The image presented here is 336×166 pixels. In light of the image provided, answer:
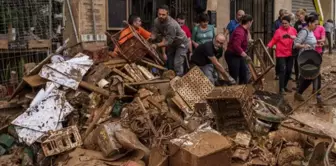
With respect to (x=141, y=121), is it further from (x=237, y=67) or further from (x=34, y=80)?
(x=237, y=67)

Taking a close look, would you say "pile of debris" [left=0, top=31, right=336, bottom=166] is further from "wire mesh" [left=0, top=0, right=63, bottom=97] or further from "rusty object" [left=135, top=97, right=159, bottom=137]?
"wire mesh" [left=0, top=0, right=63, bottom=97]

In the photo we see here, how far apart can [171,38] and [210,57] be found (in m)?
0.86

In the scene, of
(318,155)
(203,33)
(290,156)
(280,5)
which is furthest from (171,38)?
(280,5)

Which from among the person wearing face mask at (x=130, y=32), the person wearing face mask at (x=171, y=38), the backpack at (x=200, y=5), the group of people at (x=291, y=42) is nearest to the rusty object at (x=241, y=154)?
the person wearing face mask at (x=171, y=38)

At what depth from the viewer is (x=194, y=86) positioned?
24.6ft

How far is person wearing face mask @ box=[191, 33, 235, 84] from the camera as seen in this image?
7728 millimetres

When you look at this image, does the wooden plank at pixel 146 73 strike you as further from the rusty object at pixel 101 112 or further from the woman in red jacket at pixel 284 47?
the woman in red jacket at pixel 284 47

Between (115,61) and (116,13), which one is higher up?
(116,13)

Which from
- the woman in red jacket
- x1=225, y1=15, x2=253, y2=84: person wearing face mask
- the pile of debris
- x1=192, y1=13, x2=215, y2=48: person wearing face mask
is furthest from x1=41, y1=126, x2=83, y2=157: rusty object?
the woman in red jacket

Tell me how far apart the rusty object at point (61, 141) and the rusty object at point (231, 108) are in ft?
6.39

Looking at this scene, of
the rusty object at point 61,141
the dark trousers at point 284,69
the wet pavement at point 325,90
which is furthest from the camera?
the dark trousers at point 284,69

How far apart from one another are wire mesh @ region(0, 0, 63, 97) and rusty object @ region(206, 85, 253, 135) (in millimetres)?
3414

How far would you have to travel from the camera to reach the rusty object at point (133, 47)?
7.77 meters

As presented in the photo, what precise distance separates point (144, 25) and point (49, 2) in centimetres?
290
